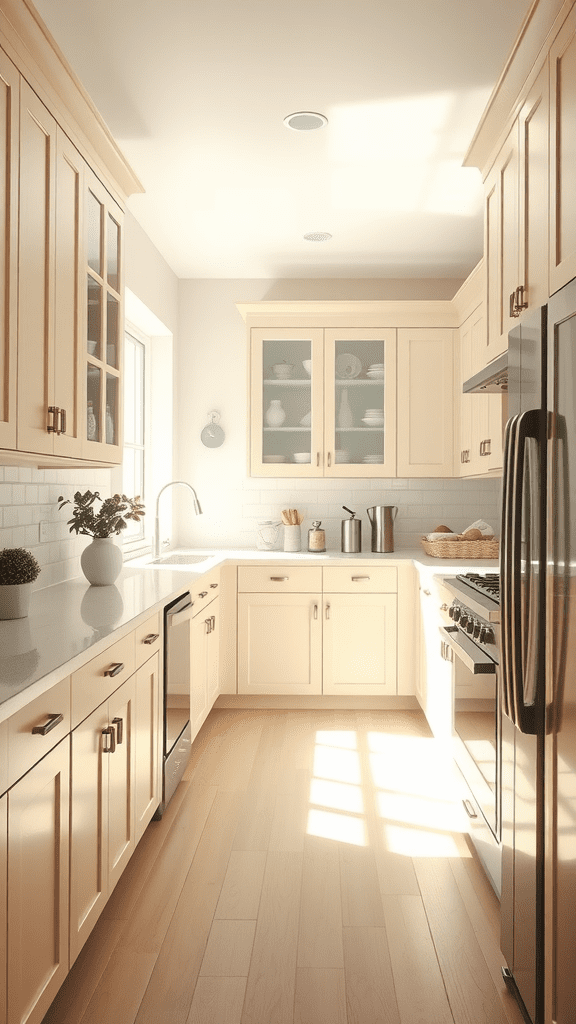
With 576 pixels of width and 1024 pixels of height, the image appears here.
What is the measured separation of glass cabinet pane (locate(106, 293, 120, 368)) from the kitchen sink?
4.31 ft

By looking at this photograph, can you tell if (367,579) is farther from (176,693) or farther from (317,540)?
(176,693)

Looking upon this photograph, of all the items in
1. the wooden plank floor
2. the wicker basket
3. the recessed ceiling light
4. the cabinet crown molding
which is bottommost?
the wooden plank floor

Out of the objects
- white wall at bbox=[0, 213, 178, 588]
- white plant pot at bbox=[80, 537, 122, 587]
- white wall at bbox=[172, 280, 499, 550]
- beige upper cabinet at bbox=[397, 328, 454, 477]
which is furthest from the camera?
white wall at bbox=[172, 280, 499, 550]

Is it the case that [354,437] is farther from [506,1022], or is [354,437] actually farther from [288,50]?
[506,1022]

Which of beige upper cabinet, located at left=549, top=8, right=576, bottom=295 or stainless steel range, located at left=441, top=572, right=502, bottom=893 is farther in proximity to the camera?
stainless steel range, located at left=441, top=572, right=502, bottom=893

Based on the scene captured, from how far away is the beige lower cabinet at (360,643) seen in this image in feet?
14.1

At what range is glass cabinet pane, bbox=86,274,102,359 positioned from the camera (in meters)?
2.56

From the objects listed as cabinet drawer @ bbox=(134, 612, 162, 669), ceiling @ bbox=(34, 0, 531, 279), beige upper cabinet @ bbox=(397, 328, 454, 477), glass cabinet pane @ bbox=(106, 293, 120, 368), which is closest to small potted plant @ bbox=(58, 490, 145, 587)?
cabinet drawer @ bbox=(134, 612, 162, 669)

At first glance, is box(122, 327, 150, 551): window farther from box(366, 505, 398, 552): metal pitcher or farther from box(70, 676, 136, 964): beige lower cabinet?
box(70, 676, 136, 964): beige lower cabinet

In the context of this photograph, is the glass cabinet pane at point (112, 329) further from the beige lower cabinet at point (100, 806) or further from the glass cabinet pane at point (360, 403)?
the glass cabinet pane at point (360, 403)

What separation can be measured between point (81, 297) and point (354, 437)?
2448 mm

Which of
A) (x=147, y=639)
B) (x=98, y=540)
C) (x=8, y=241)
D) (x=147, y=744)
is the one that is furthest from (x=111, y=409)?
(x=147, y=744)

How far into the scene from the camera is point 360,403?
4.63m

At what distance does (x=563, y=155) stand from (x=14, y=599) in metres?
1.74
